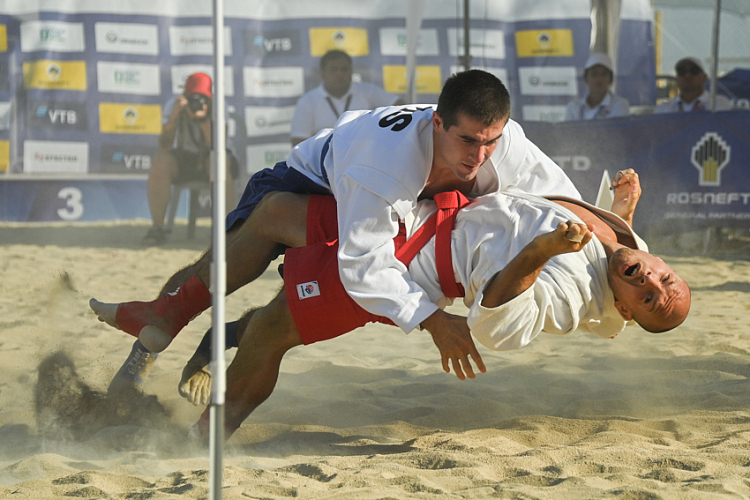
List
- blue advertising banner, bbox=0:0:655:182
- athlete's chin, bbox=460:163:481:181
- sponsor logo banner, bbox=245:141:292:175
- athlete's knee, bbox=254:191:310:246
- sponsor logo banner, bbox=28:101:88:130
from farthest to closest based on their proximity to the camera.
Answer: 1. sponsor logo banner, bbox=245:141:292:175
2. sponsor logo banner, bbox=28:101:88:130
3. blue advertising banner, bbox=0:0:655:182
4. athlete's knee, bbox=254:191:310:246
5. athlete's chin, bbox=460:163:481:181

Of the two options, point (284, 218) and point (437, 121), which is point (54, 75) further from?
point (437, 121)

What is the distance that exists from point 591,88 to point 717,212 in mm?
1543

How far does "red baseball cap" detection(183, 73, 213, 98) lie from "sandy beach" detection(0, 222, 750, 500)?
118 inches

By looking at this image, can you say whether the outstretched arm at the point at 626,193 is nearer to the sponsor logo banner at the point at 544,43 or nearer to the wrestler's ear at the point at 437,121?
the wrestler's ear at the point at 437,121

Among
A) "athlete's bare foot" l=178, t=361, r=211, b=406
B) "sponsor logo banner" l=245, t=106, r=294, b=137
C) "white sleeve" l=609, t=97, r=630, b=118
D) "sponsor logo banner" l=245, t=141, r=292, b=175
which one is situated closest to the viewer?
"athlete's bare foot" l=178, t=361, r=211, b=406

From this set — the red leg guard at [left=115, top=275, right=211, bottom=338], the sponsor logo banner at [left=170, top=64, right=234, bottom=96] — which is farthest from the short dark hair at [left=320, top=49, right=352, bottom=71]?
the red leg guard at [left=115, top=275, right=211, bottom=338]

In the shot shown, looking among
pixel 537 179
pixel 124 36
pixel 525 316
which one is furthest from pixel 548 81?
pixel 525 316

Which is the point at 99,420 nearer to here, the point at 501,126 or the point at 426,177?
the point at 426,177

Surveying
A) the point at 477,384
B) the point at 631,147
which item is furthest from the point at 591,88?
the point at 477,384

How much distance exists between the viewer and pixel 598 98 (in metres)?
6.70

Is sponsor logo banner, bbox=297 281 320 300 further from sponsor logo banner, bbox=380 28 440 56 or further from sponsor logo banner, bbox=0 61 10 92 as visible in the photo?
sponsor logo banner, bbox=0 61 10 92

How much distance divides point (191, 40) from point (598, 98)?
12.7 ft

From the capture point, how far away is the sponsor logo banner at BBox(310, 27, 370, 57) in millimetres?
7188

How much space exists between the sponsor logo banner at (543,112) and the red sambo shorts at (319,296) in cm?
472
